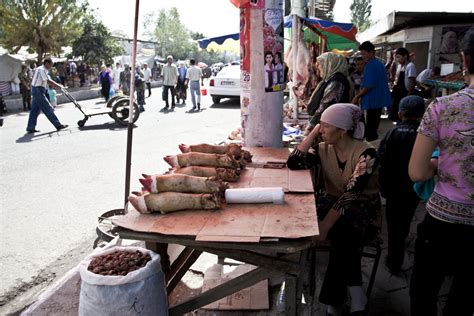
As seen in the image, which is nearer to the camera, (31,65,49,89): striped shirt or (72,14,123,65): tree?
(31,65,49,89): striped shirt

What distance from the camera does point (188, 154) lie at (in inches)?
108

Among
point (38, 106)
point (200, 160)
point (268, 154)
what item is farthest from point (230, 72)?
point (200, 160)

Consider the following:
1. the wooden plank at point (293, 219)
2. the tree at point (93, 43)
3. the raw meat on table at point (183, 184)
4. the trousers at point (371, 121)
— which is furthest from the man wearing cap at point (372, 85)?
the tree at point (93, 43)

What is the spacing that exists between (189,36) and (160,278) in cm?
6889

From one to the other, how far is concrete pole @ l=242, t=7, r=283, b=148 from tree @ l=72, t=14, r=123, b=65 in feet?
77.2

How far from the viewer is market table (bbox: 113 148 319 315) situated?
1.85 m

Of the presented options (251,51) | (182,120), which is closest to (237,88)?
(182,120)

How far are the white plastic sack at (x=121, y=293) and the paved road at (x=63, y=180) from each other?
164cm

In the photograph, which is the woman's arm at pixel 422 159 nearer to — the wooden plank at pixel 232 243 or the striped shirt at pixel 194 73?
the wooden plank at pixel 232 243

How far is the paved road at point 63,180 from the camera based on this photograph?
12.5ft

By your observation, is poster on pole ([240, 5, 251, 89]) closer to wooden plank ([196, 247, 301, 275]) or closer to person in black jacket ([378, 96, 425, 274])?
person in black jacket ([378, 96, 425, 274])

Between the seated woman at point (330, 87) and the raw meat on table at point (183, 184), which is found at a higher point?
the seated woman at point (330, 87)

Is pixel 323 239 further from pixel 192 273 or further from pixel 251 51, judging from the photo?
pixel 251 51

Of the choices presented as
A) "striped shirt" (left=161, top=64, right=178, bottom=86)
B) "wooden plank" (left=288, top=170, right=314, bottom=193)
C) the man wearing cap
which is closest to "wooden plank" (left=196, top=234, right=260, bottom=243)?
"wooden plank" (left=288, top=170, right=314, bottom=193)
